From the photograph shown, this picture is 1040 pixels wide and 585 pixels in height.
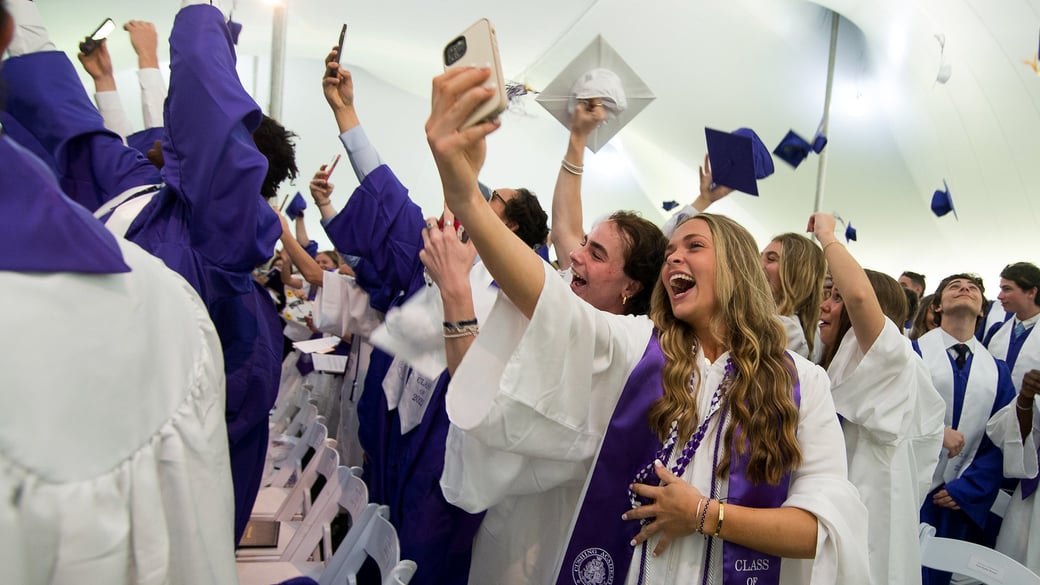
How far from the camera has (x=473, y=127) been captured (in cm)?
108

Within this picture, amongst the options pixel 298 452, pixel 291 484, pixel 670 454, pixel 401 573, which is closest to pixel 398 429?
pixel 401 573

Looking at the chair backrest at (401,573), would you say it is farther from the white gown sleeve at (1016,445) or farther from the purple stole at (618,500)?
the white gown sleeve at (1016,445)

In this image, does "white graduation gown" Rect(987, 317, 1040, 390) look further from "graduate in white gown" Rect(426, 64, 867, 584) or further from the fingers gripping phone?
the fingers gripping phone

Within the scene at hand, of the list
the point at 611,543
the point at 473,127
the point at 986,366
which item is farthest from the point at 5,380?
the point at 986,366

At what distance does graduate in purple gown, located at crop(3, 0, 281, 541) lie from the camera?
4.36ft

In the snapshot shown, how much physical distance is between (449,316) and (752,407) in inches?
28.2

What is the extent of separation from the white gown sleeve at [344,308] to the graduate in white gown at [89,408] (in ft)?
7.22

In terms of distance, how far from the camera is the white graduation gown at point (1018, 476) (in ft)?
10.8

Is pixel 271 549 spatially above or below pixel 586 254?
below

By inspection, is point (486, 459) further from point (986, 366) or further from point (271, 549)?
point (986, 366)

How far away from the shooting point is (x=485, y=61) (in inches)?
42.1

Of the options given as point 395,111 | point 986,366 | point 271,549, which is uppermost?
point 395,111

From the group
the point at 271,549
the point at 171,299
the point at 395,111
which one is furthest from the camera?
the point at 395,111

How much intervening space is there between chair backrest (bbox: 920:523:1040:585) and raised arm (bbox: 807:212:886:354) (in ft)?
2.39
